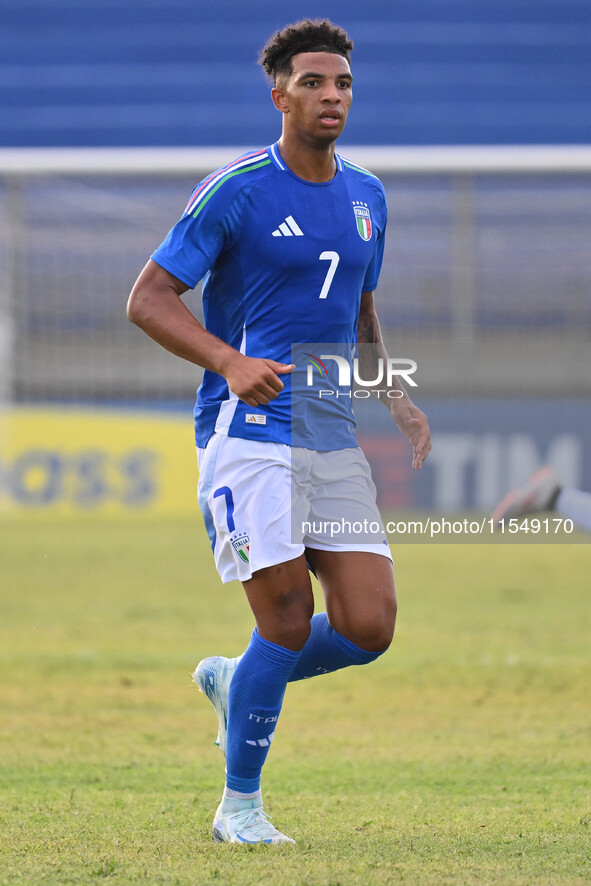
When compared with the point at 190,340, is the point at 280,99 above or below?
above

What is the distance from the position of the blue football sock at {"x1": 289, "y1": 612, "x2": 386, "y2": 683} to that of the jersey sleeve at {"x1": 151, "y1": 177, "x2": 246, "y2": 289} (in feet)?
3.48

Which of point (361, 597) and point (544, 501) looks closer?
point (361, 597)

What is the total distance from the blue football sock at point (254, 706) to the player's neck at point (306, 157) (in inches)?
51.2

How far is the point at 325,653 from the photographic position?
11.0 feet

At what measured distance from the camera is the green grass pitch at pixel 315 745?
2.96m

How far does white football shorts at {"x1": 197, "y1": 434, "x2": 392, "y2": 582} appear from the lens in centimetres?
312

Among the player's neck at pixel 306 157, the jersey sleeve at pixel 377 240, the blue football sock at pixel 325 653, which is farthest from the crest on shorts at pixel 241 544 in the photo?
the player's neck at pixel 306 157

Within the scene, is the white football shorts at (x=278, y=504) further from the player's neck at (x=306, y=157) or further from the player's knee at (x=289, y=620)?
the player's neck at (x=306, y=157)

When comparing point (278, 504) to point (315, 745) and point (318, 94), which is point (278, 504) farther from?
point (315, 745)

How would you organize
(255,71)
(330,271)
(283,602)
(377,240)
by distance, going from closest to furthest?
(283,602) → (330,271) → (377,240) → (255,71)

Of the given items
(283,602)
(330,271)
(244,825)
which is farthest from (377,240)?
(244,825)

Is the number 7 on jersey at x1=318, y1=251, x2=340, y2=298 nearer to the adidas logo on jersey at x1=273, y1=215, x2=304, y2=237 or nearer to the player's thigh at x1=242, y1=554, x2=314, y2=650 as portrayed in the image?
the adidas logo on jersey at x1=273, y1=215, x2=304, y2=237

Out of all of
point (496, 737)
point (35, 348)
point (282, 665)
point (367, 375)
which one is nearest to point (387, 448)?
point (496, 737)

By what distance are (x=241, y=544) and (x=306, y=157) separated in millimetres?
1104
